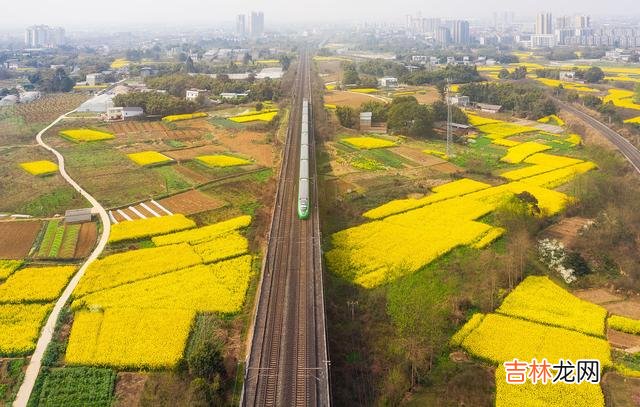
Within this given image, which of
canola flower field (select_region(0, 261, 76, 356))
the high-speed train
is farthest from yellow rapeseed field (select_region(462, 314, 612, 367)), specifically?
canola flower field (select_region(0, 261, 76, 356))

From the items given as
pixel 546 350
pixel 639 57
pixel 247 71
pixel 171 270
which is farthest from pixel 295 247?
pixel 639 57

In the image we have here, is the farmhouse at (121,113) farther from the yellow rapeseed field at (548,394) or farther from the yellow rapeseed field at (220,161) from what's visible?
the yellow rapeseed field at (548,394)

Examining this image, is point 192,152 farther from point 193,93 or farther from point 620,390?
point 620,390

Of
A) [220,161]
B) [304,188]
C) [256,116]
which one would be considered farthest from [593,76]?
[304,188]

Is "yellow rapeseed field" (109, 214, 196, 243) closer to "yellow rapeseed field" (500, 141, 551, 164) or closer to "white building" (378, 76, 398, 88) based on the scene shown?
"yellow rapeseed field" (500, 141, 551, 164)

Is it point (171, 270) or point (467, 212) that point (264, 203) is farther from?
point (467, 212)

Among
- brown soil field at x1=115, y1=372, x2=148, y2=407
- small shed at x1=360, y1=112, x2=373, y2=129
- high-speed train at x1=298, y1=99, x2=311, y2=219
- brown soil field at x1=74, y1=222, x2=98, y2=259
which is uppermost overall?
small shed at x1=360, y1=112, x2=373, y2=129

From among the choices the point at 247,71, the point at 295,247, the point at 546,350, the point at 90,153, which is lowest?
the point at 546,350
